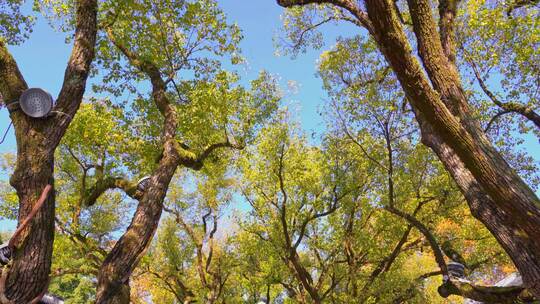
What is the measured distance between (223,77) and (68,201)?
22.4 ft

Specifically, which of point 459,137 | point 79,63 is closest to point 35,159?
point 79,63

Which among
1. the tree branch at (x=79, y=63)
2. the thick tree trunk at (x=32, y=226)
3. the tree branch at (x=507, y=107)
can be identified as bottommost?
the thick tree trunk at (x=32, y=226)

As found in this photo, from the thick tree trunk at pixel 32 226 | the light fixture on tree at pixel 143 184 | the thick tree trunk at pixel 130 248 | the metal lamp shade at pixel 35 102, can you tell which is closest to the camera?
the thick tree trunk at pixel 32 226

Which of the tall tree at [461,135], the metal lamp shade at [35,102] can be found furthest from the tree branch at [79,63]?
the tall tree at [461,135]

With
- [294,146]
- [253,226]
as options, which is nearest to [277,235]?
[253,226]

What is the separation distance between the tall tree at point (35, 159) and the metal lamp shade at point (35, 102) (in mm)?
89

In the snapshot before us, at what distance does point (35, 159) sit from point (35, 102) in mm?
582

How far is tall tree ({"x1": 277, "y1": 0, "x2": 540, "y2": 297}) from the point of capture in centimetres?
371

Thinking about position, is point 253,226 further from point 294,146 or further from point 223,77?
point 223,77

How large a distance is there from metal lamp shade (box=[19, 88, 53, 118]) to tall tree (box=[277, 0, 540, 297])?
3.20m

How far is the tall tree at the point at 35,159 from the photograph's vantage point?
3482mm

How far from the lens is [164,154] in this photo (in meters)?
5.90

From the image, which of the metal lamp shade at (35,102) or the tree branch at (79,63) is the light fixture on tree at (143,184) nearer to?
the tree branch at (79,63)

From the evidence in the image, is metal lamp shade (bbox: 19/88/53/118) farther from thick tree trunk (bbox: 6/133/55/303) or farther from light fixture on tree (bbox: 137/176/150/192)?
light fixture on tree (bbox: 137/176/150/192)
